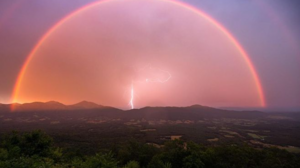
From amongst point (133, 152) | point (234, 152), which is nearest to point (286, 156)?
point (234, 152)

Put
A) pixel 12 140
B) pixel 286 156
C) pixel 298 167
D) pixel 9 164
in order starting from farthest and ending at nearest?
pixel 286 156, pixel 12 140, pixel 298 167, pixel 9 164

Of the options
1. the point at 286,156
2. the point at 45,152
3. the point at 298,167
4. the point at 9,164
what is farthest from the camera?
the point at 286,156

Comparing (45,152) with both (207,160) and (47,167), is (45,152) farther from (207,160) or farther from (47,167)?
(207,160)

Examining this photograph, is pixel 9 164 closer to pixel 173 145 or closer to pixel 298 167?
pixel 173 145

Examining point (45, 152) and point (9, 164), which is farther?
point (45, 152)

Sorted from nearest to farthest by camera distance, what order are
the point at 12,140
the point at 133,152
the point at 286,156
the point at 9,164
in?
the point at 9,164 < the point at 12,140 < the point at 286,156 < the point at 133,152

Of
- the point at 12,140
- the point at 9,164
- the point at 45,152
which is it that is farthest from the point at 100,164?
the point at 12,140

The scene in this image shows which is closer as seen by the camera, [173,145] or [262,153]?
[262,153]

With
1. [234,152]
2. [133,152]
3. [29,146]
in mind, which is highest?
[29,146]

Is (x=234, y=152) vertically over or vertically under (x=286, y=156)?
over
